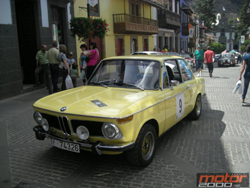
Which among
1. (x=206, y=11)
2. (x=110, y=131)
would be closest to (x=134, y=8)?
(x=110, y=131)

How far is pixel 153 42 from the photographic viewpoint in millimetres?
30969

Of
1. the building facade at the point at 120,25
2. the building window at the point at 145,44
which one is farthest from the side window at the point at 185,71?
the building window at the point at 145,44

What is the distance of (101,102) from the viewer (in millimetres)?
3980

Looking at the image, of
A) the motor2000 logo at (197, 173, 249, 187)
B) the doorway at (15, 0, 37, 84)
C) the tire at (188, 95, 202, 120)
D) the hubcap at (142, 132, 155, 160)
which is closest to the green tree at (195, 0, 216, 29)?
the doorway at (15, 0, 37, 84)

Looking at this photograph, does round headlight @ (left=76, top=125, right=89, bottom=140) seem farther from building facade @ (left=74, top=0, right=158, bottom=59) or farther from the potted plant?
building facade @ (left=74, top=0, right=158, bottom=59)

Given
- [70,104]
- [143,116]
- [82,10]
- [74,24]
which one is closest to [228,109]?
[143,116]

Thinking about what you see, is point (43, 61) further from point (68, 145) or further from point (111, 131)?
point (111, 131)

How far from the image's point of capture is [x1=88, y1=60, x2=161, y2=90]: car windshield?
4.69m

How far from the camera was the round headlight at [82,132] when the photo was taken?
12.2 ft

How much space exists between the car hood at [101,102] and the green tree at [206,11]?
79.7 m

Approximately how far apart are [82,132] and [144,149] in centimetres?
103

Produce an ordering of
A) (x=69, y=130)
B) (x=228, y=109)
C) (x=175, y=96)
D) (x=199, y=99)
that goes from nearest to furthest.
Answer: (x=69, y=130), (x=175, y=96), (x=199, y=99), (x=228, y=109)

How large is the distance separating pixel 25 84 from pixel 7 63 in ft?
7.18

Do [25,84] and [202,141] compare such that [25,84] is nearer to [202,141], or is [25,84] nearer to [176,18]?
[202,141]
